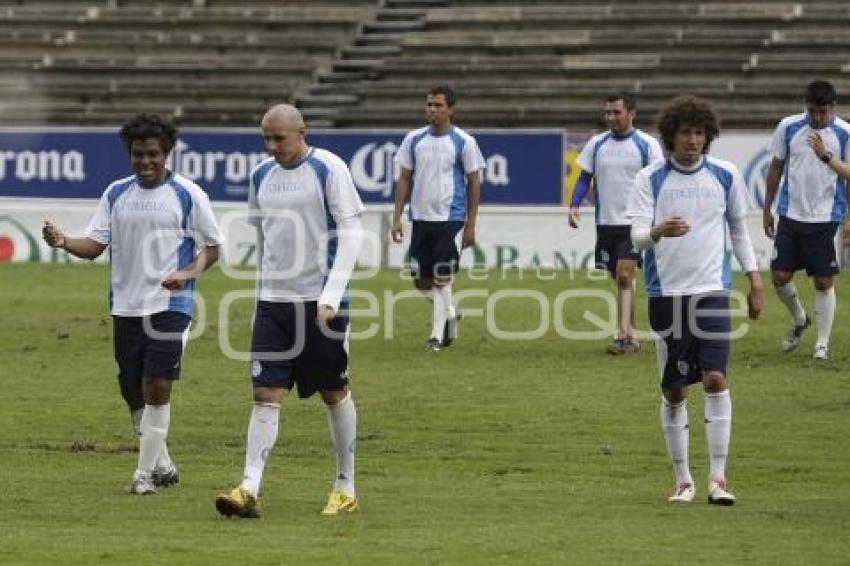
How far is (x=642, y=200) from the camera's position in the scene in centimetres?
1151

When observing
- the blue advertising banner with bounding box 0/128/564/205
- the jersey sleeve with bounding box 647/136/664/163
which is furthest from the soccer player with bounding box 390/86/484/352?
the blue advertising banner with bounding box 0/128/564/205

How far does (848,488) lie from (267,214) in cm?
373

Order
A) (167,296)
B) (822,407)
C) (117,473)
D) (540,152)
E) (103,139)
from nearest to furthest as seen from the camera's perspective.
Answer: (167,296)
(117,473)
(822,407)
(540,152)
(103,139)

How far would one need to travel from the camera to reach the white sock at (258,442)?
10.8m

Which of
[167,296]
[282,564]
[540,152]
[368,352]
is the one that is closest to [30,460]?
[167,296]

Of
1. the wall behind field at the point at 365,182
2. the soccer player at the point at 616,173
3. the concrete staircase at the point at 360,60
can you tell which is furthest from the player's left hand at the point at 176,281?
the concrete staircase at the point at 360,60

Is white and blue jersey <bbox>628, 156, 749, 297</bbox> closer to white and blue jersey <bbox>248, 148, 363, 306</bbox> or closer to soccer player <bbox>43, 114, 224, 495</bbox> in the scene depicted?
white and blue jersey <bbox>248, 148, 363, 306</bbox>

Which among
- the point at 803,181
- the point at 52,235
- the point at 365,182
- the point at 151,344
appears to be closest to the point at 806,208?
the point at 803,181

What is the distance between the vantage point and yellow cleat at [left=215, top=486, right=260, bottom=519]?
10.7 meters

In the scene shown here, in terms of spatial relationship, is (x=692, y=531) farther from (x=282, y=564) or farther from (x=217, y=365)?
(x=217, y=365)

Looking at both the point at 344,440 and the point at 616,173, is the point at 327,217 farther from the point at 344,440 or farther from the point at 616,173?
the point at 616,173

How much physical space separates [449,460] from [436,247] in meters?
6.86

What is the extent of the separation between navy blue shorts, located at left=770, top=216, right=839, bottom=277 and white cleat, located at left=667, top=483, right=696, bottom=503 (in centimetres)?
715

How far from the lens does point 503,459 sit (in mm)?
13594
